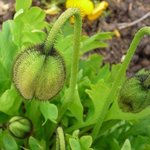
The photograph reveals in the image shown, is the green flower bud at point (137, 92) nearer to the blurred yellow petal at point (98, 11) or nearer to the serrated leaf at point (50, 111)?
the serrated leaf at point (50, 111)

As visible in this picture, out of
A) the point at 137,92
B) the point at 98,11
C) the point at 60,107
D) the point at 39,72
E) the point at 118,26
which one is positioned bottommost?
the point at 118,26

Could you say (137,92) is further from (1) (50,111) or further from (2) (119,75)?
(1) (50,111)

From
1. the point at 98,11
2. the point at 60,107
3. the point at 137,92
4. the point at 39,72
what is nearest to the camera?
the point at 39,72

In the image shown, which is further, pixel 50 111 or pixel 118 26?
pixel 118 26

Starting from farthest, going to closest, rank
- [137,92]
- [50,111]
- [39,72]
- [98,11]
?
[98,11] → [50,111] → [137,92] → [39,72]

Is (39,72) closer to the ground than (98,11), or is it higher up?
higher up

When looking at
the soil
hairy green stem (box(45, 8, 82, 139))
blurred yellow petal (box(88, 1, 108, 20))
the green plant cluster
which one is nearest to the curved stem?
the green plant cluster

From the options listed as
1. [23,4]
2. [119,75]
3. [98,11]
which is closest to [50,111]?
[119,75]
